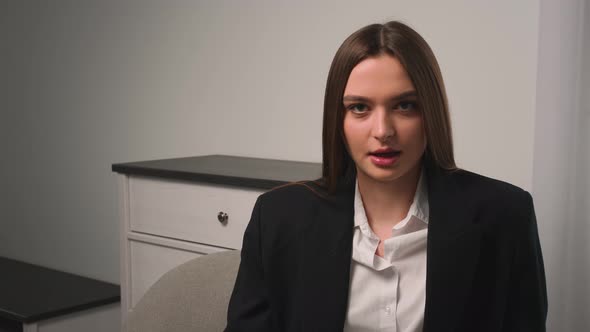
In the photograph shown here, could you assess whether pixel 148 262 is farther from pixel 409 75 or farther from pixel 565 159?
pixel 409 75

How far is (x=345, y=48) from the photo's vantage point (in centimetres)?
112

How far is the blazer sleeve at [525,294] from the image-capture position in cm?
111

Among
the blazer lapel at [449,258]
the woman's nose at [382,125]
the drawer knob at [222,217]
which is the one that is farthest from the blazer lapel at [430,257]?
the drawer knob at [222,217]

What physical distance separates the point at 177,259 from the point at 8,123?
186 cm

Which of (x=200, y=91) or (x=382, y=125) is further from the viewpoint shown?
(x=200, y=91)

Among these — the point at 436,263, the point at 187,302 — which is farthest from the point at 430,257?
the point at 187,302

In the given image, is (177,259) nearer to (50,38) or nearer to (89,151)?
(89,151)

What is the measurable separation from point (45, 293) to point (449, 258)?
2.38 meters

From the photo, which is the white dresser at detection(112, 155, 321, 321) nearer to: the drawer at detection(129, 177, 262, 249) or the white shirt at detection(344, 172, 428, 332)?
the drawer at detection(129, 177, 262, 249)

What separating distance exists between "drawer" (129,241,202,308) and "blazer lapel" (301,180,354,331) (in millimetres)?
1239

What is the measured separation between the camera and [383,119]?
42.9 inches

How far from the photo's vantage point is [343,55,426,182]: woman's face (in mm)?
1090

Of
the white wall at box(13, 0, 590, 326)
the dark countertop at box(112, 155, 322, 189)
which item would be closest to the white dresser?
the dark countertop at box(112, 155, 322, 189)

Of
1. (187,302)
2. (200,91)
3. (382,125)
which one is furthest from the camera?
(200,91)
